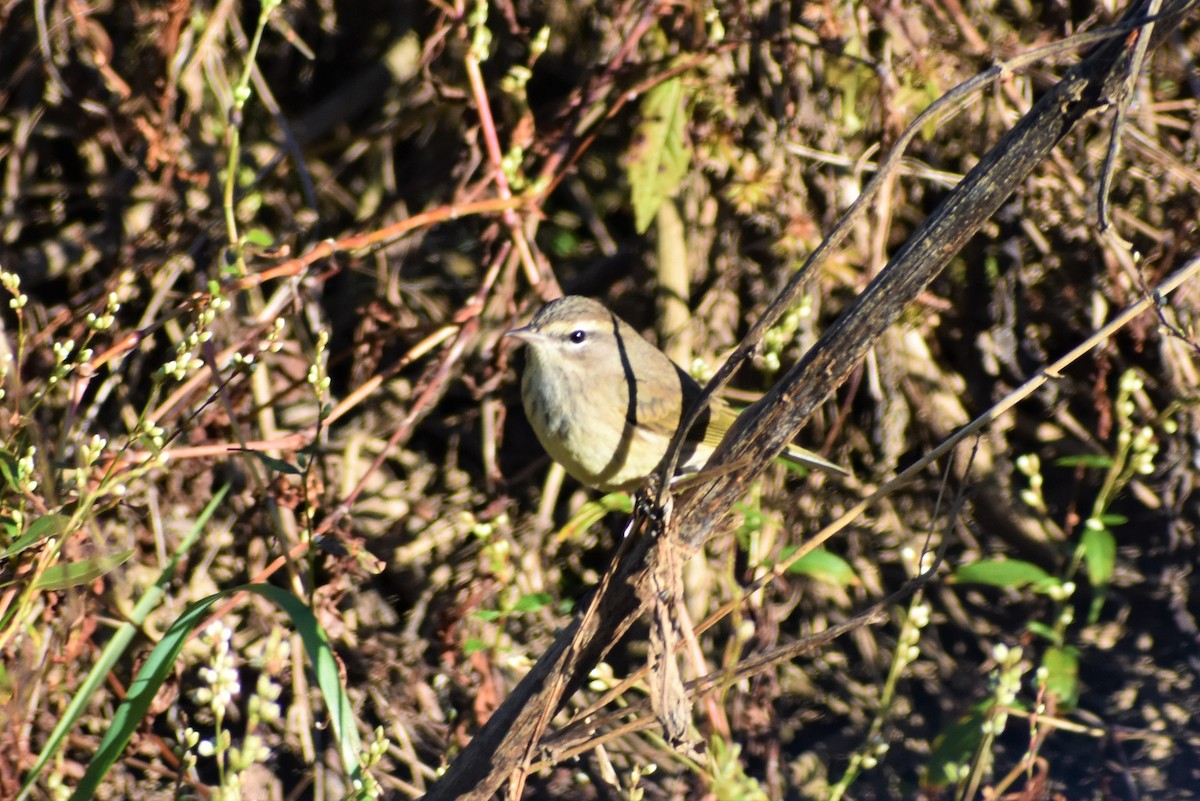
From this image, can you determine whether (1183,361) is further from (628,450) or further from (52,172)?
(52,172)

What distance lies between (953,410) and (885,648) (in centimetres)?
92

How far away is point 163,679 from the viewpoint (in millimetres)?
2486

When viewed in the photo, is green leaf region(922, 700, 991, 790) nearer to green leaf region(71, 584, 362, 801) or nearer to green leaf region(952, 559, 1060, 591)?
green leaf region(952, 559, 1060, 591)

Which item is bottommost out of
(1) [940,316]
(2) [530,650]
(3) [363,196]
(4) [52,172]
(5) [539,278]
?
(2) [530,650]

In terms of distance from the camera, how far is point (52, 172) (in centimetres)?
443

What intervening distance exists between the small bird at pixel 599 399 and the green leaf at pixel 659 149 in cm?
49

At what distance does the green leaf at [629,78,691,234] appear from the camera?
161 inches

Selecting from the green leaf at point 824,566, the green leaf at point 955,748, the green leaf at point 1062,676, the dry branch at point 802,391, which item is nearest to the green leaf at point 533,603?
the green leaf at point 824,566

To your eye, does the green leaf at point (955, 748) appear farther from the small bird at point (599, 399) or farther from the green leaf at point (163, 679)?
the green leaf at point (163, 679)

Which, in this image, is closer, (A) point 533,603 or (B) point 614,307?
(A) point 533,603

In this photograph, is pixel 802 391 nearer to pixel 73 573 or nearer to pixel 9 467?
pixel 73 573

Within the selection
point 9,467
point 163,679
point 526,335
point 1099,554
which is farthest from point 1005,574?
point 9,467

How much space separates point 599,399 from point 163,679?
68.6 inches

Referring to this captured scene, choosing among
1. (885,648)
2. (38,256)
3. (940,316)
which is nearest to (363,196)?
(38,256)
